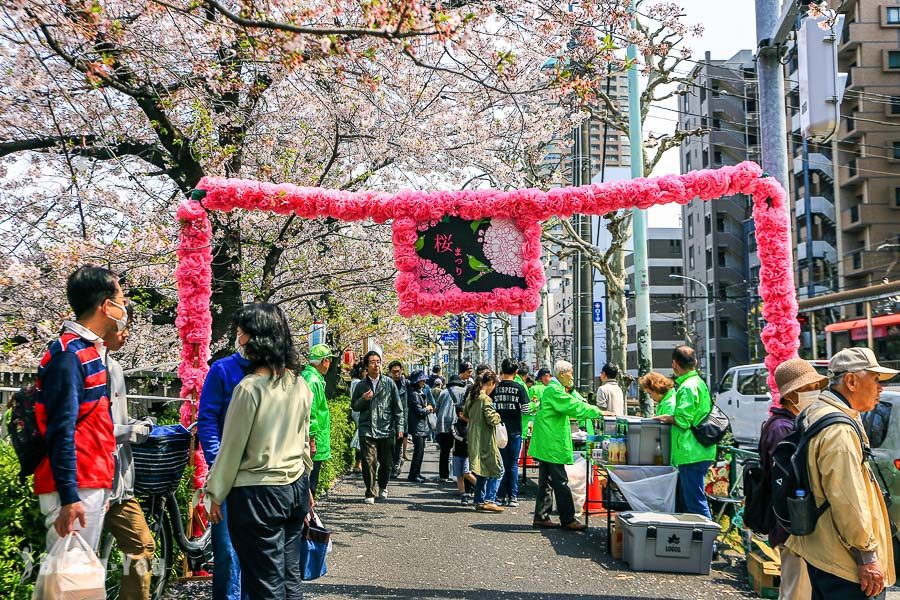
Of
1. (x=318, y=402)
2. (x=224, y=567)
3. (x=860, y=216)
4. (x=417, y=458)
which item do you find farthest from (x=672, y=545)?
(x=860, y=216)

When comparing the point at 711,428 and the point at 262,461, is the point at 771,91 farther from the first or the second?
the point at 262,461

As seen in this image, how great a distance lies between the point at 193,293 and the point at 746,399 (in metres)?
18.0

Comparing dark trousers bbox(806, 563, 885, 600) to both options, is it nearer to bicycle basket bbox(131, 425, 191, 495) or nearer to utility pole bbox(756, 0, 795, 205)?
bicycle basket bbox(131, 425, 191, 495)

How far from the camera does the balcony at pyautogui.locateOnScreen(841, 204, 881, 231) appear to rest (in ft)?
146

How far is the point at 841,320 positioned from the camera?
69.5 ft

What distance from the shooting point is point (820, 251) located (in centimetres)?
5041

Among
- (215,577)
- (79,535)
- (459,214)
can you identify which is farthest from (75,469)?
(459,214)

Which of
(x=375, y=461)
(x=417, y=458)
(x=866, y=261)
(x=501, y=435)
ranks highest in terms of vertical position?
(x=866, y=261)

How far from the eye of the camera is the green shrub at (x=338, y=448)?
11.4 meters

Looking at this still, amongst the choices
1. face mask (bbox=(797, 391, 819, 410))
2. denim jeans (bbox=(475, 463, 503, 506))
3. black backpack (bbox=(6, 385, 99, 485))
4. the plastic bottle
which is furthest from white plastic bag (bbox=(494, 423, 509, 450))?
black backpack (bbox=(6, 385, 99, 485))

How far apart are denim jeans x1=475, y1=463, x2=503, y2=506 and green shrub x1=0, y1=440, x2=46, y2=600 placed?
700cm

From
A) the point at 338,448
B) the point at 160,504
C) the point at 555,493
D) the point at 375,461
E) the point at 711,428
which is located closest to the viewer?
the point at 160,504

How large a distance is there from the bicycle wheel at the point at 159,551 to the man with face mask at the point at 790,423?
3934 millimetres

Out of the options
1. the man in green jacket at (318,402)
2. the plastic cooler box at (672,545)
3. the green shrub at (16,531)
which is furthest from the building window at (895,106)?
the green shrub at (16,531)
